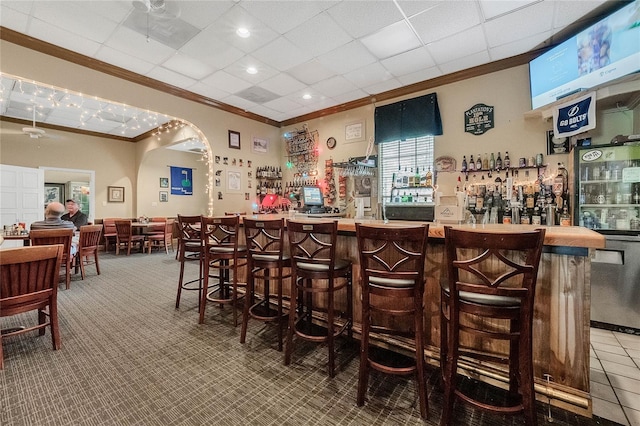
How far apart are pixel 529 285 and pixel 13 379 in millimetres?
3358

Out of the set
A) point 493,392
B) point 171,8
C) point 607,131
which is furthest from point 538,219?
point 171,8

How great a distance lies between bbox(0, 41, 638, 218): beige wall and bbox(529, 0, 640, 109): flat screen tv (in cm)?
36

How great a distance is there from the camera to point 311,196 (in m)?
5.36

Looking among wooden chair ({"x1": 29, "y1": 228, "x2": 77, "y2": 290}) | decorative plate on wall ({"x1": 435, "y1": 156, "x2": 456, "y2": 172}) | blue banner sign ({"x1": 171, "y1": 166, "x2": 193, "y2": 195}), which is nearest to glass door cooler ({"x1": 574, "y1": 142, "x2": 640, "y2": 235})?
decorative plate on wall ({"x1": 435, "y1": 156, "x2": 456, "y2": 172})

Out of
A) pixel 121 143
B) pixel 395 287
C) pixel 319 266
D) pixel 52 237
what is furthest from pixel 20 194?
pixel 395 287

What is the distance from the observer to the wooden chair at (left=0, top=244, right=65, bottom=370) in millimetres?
2074

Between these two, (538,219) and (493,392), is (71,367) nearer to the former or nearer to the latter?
(493,392)

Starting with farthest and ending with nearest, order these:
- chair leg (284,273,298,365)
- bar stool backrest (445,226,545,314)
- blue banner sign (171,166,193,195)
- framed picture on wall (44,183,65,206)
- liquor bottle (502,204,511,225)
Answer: framed picture on wall (44,183,65,206) < blue banner sign (171,166,193,195) < liquor bottle (502,204,511,225) < chair leg (284,273,298,365) < bar stool backrest (445,226,545,314)

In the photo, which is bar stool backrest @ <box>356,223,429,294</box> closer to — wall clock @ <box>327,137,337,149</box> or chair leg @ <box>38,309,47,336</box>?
chair leg @ <box>38,309,47,336</box>

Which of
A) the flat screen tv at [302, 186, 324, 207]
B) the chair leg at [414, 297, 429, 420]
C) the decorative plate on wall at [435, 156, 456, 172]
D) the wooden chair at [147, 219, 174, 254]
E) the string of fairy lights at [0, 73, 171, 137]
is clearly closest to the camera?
the chair leg at [414, 297, 429, 420]

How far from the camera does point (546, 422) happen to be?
1.54 m

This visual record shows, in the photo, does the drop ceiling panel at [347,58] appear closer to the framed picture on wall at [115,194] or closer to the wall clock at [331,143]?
the wall clock at [331,143]

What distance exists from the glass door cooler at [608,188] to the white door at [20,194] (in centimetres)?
1070

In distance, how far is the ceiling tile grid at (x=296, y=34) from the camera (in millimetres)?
2980
